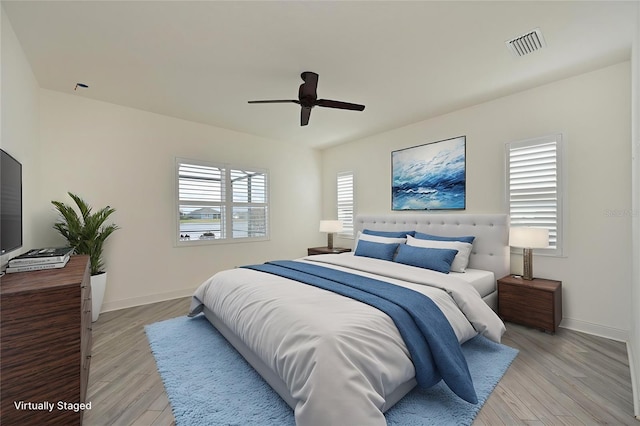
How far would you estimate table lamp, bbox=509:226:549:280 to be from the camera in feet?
9.55

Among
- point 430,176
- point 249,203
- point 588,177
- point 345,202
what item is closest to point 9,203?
point 249,203

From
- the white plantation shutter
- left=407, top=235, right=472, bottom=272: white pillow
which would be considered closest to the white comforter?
left=407, top=235, right=472, bottom=272: white pillow

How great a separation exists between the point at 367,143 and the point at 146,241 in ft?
12.7

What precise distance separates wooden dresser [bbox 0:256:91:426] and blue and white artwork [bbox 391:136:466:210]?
3.98 m

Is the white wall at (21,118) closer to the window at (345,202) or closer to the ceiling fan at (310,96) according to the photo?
the ceiling fan at (310,96)

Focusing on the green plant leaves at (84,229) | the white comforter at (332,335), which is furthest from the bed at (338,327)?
the green plant leaves at (84,229)

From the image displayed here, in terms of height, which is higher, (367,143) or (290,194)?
(367,143)

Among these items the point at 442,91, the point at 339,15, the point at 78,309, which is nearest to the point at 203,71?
the point at 339,15

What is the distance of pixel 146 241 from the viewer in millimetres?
3947

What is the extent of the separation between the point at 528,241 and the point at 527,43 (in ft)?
6.17

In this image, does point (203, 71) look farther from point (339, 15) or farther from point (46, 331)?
point (46, 331)

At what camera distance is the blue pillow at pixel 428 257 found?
3.18m

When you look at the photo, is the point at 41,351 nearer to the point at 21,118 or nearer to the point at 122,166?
the point at 21,118

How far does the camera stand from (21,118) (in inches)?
97.3
